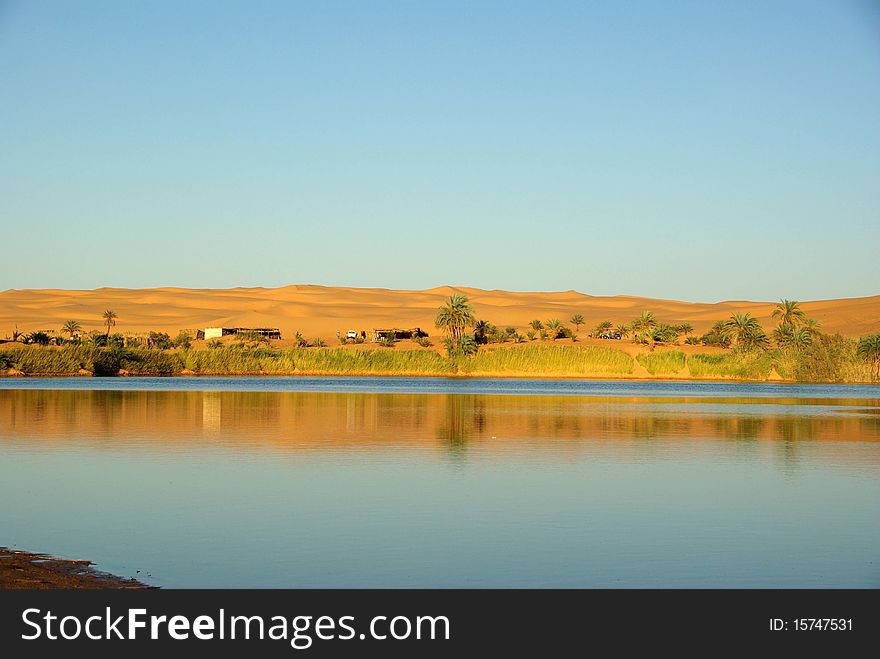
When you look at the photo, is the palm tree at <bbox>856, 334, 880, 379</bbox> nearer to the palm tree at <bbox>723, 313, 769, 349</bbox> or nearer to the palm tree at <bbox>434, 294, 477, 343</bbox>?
the palm tree at <bbox>723, 313, 769, 349</bbox>

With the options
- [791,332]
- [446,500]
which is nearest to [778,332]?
[791,332]

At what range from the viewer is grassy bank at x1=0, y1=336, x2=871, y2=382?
3282 inches

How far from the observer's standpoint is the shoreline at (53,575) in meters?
11.2

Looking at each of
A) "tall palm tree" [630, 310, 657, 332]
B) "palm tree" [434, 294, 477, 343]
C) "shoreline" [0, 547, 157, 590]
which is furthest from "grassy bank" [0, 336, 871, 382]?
"shoreline" [0, 547, 157, 590]

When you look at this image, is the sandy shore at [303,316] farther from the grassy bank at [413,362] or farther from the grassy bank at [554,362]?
the grassy bank at [554,362]

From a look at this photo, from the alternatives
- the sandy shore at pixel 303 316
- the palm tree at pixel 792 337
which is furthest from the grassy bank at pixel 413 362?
the sandy shore at pixel 303 316

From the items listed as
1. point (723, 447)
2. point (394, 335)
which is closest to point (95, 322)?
point (394, 335)

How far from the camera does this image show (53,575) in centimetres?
1170

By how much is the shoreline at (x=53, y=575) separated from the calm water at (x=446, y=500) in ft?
1.25

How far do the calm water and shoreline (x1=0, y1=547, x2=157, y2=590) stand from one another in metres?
0.38

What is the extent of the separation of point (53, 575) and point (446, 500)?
286 inches

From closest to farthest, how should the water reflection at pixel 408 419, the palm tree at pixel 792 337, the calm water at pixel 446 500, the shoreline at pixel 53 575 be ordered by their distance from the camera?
the shoreline at pixel 53 575 < the calm water at pixel 446 500 < the water reflection at pixel 408 419 < the palm tree at pixel 792 337
